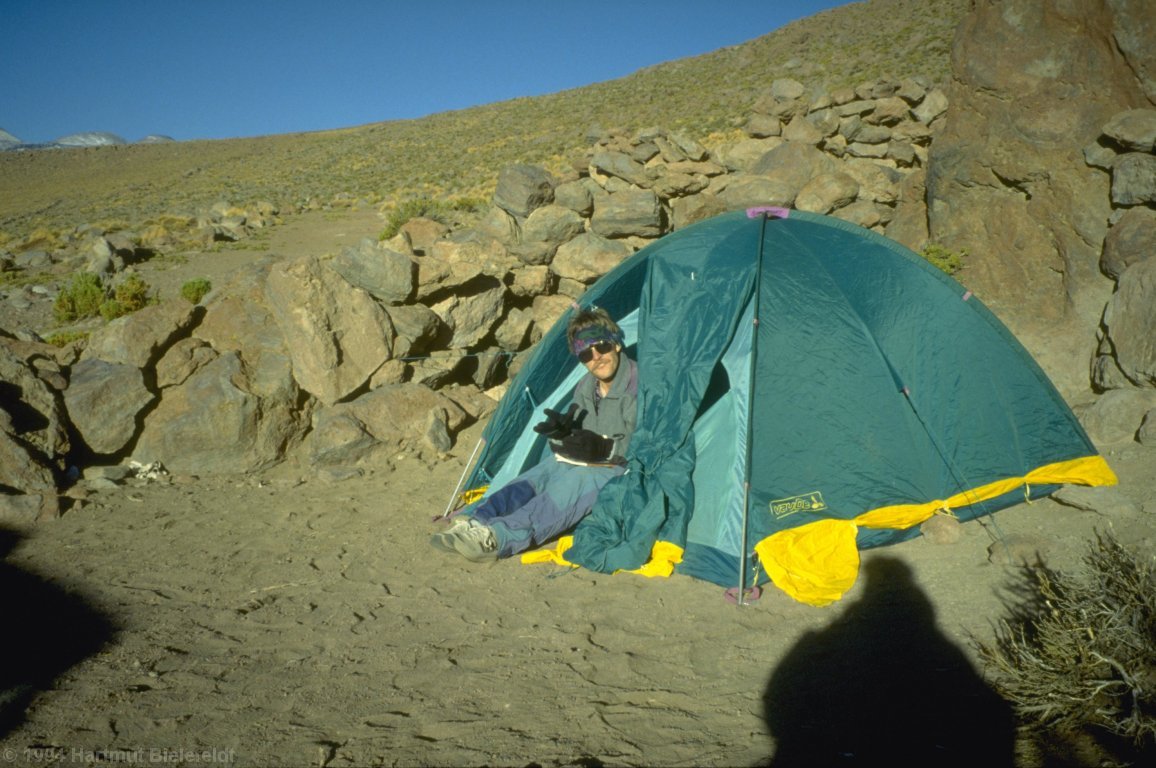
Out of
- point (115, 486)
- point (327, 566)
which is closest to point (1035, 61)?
point (327, 566)

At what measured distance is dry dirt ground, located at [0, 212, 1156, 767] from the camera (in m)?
3.00

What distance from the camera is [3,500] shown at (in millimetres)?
5723

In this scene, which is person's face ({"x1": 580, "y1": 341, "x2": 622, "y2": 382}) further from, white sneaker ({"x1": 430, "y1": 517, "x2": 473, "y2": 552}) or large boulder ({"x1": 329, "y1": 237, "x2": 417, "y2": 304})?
large boulder ({"x1": 329, "y1": 237, "x2": 417, "y2": 304})

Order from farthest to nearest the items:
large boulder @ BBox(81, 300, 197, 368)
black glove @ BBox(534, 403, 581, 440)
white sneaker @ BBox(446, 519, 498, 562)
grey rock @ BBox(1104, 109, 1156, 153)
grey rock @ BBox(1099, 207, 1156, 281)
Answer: large boulder @ BBox(81, 300, 197, 368), grey rock @ BBox(1104, 109, 1156, 153), grey rock @ BBox(1099, 207, 1156, 281), black glove @ BBox(534, 403, 581, 440), white sneaker @ BBox(446, 519, 498, 562)

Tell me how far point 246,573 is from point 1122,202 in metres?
8.71

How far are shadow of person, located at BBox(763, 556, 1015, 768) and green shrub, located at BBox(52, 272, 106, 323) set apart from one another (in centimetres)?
1281

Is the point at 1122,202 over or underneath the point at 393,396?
over

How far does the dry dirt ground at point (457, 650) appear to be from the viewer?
9.83 ft

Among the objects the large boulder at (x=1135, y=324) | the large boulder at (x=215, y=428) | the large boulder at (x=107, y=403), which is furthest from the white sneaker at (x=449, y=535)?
the large boulder at (x=1135, y=324)

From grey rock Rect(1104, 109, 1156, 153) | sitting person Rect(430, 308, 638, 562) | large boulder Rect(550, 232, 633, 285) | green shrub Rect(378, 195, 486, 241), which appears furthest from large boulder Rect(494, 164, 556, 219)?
grey rock Rect(1104, 109, 1156, 153)

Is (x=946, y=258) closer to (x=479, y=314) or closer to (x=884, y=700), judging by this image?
(x=479, y=314)

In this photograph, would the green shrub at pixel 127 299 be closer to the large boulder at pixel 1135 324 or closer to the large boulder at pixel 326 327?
the large boulder at pixel 326 327

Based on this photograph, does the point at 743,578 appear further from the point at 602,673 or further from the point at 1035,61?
the point at 1035,61

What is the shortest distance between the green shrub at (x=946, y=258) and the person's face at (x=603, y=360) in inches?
195
